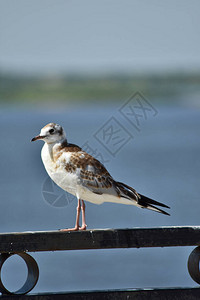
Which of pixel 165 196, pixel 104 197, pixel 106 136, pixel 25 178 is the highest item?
pixel 25 178

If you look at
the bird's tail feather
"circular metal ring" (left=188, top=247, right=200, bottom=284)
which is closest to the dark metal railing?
"circular metal ring" (left=188, top=247, right=200, bottom=284)

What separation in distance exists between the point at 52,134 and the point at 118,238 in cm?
158

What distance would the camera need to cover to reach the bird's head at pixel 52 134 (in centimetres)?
552

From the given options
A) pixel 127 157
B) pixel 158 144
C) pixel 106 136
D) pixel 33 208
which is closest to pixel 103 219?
pixel 33 208

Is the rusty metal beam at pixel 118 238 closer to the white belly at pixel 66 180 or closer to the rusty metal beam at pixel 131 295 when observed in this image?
the rusty metal beam at pixel 131 295

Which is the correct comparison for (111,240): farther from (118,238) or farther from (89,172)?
(89,172)

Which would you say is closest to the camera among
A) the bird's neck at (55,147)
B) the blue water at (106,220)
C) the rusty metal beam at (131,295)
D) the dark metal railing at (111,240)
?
the rusty metal beam at (131,295)

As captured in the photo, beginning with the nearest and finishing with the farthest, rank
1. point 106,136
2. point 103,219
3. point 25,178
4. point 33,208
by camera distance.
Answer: point 106,136, point 103,219, point 33,208, point 25,178

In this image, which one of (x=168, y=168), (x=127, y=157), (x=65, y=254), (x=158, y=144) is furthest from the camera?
(x=158, y=144)

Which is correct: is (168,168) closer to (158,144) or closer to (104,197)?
(158,144)

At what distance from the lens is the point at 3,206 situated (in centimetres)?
3356

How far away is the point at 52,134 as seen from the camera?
5.54m

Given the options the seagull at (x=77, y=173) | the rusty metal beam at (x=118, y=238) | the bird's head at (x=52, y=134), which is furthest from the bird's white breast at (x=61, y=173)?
Result: the rusty metal beam at (x=118, y=238)

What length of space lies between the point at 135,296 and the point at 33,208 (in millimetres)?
27743
